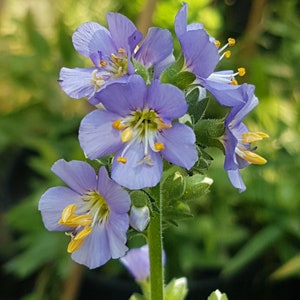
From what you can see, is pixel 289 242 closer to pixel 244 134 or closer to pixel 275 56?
pixel 275 56

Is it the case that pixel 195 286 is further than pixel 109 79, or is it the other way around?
pixel 195 286

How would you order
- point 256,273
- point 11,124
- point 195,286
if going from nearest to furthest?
point 195,286
point 256,273
point 11,124

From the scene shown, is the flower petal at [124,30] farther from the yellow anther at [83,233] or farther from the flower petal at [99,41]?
the yellow anther at [83,233]

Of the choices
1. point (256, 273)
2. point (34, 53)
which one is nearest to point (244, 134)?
point (256, 273)

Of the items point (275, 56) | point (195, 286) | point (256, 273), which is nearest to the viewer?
point (195, 286)

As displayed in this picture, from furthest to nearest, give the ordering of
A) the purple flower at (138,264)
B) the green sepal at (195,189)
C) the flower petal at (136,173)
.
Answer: the purple flower at (138,264) < the green sepal at (195,189) < the flower petal at (136,173)

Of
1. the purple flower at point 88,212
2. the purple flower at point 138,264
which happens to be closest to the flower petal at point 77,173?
the purple flower at point 88,212

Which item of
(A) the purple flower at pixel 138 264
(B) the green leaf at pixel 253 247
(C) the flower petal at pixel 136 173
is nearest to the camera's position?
(C) the flower petal at pixel 136 173
